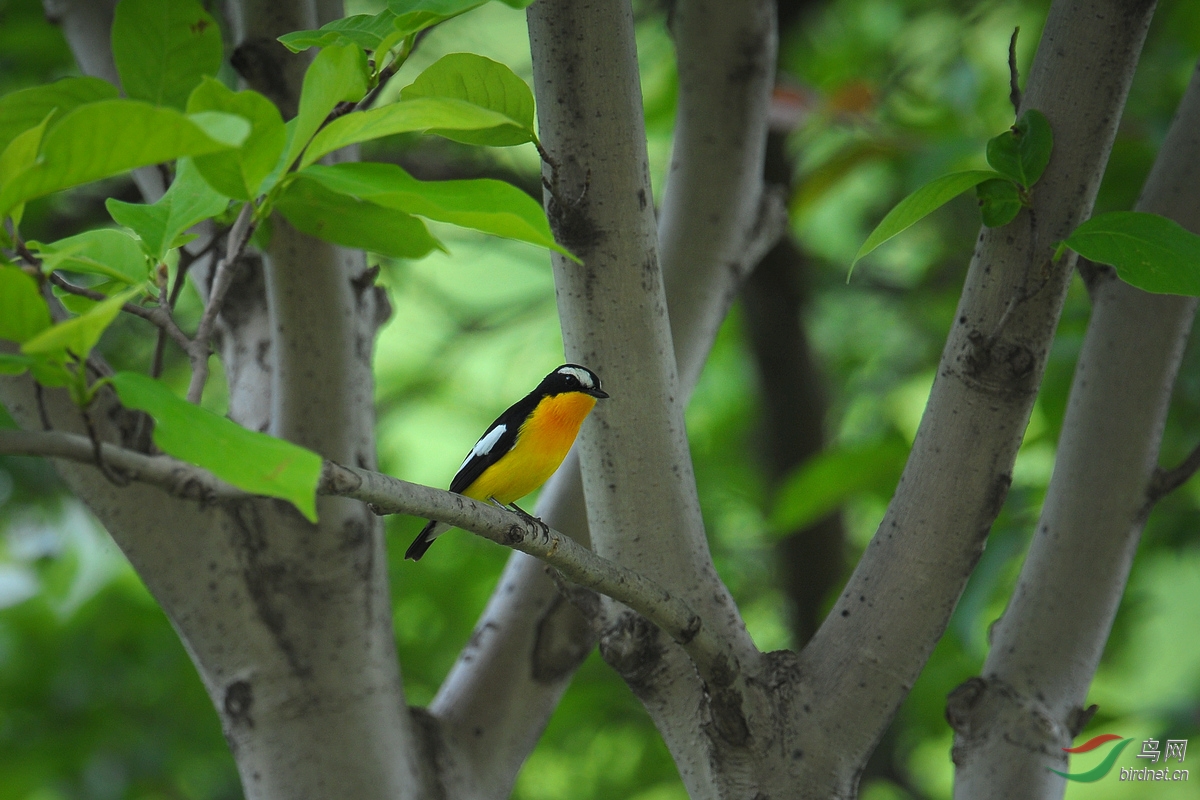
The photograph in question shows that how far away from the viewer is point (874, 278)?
A: 4.98 metres

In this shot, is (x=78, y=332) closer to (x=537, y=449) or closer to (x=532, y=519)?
(x=532, y=519)

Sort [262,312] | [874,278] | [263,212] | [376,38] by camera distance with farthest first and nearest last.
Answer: [874,278], [262,312], [376,38], [263,212]

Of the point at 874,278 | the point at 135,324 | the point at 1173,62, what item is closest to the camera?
the point at 1173,62

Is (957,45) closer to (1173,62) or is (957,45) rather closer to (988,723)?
(1173,62)

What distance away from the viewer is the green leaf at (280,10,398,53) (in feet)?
3.89

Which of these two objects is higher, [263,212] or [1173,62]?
[1173,62]

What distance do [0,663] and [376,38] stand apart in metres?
3.87

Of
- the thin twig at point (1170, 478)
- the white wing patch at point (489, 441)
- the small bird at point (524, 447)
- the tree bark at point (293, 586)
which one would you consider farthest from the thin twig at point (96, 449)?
the thin twig at point (1170, 478)

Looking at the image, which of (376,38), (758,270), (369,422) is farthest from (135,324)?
(376,38)

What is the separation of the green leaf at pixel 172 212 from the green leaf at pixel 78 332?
292mm

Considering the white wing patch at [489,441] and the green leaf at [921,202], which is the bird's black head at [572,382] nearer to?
the white wing patch at [489,441]

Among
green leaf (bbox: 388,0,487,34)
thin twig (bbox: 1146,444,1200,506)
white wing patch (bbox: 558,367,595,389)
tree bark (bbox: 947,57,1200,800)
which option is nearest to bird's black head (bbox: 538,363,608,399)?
white wing patch (bbox: 558,367,595,389)

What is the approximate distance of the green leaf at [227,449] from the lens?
0.81 m

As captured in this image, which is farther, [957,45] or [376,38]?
[957,45]
